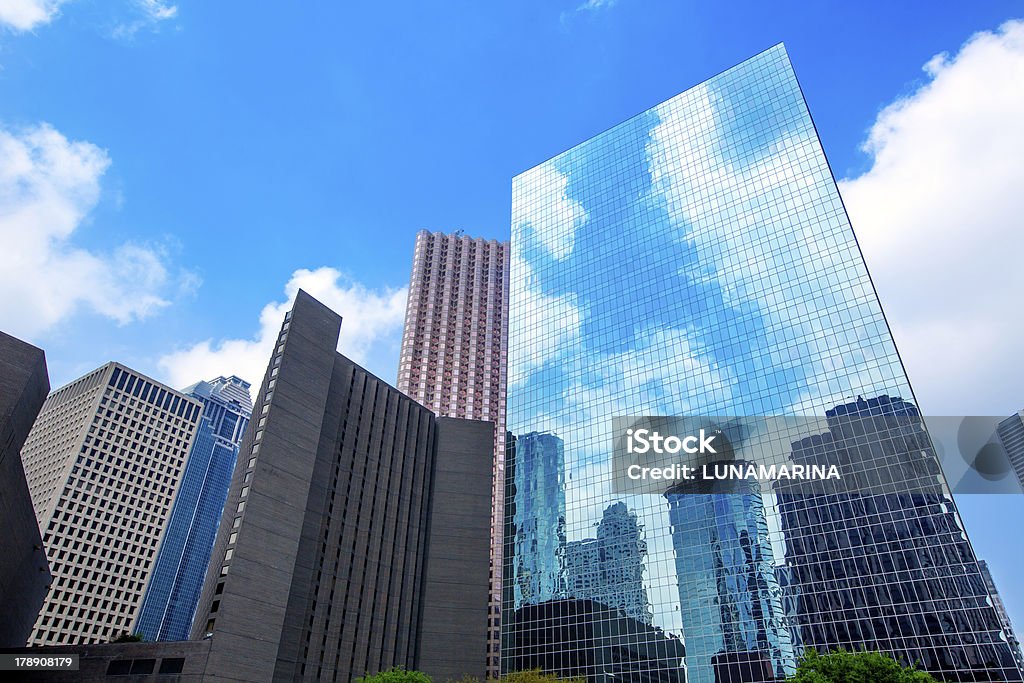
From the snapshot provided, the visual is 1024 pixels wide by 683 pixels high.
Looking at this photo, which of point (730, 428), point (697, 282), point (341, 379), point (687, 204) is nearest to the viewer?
point (730, 428)

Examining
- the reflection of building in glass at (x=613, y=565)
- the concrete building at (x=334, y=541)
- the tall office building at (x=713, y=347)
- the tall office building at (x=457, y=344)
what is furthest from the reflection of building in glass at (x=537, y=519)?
the tall office building at (x=457, y=344)

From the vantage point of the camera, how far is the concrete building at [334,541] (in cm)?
6356

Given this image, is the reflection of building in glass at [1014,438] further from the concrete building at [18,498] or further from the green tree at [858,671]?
the concrete building at [18,498]

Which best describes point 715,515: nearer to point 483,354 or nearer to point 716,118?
point 716,118

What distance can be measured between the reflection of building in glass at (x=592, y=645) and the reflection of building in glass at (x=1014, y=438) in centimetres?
13935

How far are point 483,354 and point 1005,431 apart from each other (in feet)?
458

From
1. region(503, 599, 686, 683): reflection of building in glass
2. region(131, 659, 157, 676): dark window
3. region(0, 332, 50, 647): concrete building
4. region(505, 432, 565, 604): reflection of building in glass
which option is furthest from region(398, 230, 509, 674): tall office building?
region(131, 659, 157, 676): dark window

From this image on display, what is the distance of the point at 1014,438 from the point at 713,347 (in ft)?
464

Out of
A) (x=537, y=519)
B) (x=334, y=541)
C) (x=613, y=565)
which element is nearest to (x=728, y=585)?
(x=613, y=565)

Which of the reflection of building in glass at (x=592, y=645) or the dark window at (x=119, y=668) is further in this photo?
the reflection of building in glass at (x=592, y=645)

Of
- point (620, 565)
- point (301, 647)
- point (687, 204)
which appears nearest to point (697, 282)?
point (687, 204)

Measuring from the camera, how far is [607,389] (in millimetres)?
96312

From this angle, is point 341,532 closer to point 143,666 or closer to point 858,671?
point 143,666

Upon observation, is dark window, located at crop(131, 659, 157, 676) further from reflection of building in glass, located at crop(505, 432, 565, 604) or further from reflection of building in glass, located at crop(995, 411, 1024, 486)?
reflection of building in glass, located at crop(995, 411, 1024, 486)
